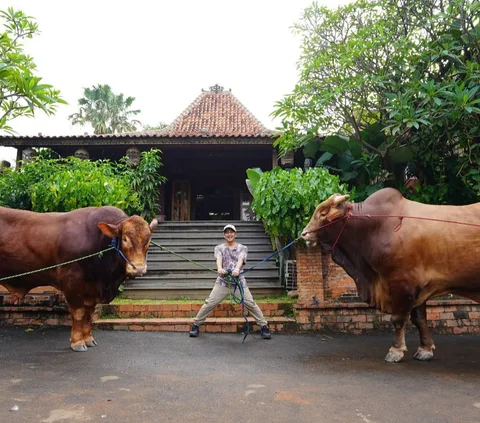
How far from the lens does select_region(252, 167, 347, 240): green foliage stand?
632 cm

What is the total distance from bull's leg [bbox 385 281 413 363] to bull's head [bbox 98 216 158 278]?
9.04 feet

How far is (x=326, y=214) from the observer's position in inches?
185

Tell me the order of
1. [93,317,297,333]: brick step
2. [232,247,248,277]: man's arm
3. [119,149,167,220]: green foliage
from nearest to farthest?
[232,247,248,277]: man's arm
[93,317,297,333]: brick step
[119,149,167,220]: green foliage

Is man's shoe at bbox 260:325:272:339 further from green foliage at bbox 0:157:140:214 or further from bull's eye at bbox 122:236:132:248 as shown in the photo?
green foliage at bbox 0:157:140:214

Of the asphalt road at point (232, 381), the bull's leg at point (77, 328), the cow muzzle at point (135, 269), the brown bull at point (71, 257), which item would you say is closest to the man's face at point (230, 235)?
the brown bull at point (71, 257)

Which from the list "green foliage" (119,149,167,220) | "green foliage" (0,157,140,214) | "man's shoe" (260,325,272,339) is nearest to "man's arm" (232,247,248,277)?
"man's shoe" (260,325,272,339)

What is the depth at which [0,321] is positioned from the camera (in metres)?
6.14

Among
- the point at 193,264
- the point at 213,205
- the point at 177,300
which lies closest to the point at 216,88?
the point at 213,205

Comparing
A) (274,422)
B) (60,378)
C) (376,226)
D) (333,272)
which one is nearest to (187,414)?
(274,422)

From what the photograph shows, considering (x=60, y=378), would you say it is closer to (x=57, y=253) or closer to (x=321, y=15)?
(x=57, y=253)

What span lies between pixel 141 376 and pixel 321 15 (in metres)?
7.08

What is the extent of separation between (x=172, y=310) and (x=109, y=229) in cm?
215

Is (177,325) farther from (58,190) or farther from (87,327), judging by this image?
(58,190)

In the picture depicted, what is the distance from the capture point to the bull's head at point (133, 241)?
4418mm
